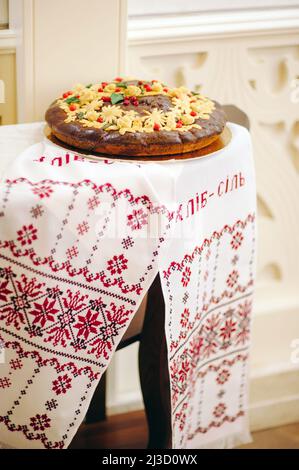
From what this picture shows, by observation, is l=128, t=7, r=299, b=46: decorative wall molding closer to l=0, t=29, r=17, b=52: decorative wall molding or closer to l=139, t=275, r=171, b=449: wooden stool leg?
l=0, t=29, r=17, b=52: decorative wall molding

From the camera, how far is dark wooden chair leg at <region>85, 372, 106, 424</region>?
194cm

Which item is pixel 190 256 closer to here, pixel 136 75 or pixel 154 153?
pixel 154 153

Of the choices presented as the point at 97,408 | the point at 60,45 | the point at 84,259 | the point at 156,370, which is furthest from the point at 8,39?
the point at 97,408

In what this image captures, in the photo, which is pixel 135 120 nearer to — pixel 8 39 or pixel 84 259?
pixel 84 259

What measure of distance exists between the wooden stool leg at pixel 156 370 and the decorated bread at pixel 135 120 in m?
0.28

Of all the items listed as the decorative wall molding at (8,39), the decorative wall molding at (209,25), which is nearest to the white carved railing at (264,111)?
the decorative wall molding at (209,25)

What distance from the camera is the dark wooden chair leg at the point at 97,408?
1.94 m

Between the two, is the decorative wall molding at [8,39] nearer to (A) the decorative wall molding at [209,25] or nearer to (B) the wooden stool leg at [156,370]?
(A) the decorative wall molding at [209,25]

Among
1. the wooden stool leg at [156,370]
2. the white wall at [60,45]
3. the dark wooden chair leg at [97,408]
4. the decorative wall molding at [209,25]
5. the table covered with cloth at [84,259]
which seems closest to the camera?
the table covered with cloth at [84,259]

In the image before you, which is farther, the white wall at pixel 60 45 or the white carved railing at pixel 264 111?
the white carved railing at pixel 264 111

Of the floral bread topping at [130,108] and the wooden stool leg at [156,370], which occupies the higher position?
the floral bread topping at [130,108]

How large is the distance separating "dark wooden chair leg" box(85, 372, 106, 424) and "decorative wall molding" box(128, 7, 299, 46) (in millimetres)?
932

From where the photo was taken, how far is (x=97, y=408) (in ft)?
6.54

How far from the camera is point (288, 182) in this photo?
204 centimetres
